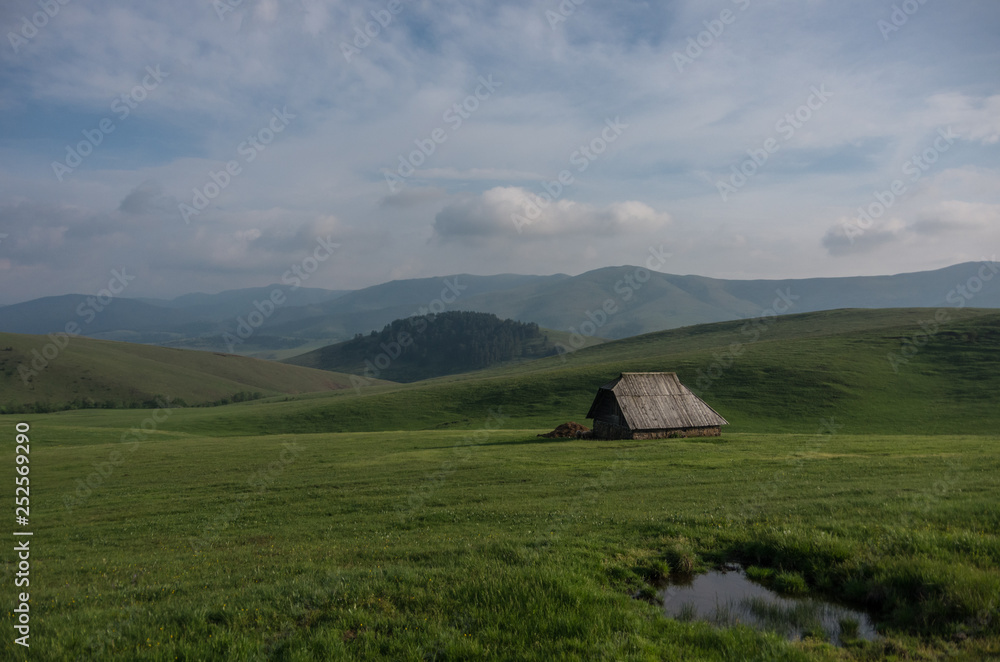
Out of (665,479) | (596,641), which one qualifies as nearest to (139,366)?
(665,479)

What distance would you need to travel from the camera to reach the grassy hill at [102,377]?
123 metres

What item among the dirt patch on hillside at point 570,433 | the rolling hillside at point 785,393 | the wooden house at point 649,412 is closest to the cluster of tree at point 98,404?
the rolling hillside at point 785,393

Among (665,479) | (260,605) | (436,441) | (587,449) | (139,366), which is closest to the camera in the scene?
(260,605)

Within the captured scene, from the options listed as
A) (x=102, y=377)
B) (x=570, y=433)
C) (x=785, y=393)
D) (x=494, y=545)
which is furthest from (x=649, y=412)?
(x=102, y=377)

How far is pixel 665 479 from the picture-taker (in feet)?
85.5

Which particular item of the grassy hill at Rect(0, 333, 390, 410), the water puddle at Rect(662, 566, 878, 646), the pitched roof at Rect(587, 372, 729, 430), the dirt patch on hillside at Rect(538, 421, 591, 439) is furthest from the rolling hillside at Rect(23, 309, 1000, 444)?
the water puddle at Rect(662, 566, 878, 646)

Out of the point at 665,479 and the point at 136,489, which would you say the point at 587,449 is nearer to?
the point at 665,479

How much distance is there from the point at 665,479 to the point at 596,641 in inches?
754

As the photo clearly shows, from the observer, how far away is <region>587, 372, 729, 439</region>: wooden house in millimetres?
50594

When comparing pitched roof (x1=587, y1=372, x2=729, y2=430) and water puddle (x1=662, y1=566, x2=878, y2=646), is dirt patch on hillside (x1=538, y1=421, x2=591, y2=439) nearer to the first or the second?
pitched roof (x1=587, y1=372, x2=729, y2=430)

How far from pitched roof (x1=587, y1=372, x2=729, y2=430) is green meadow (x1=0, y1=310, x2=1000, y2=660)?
19.1ft

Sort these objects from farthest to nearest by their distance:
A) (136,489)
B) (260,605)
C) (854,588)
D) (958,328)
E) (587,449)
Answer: (958,328) → (587,449) → (136,489) → (854,588) → (260,605)

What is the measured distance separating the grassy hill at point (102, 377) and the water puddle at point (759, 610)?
142464 mm

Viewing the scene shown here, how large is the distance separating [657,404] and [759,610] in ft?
145
